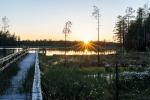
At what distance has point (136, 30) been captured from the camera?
124500 mm

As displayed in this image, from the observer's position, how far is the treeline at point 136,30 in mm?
120188

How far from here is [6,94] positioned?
16703 millimetres

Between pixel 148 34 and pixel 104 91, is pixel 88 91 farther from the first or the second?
pixel 148 34

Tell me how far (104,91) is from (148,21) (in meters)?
97.1

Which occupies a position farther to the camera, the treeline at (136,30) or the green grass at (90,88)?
the treeline at (136,30)

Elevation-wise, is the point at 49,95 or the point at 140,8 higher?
the point at 140,8

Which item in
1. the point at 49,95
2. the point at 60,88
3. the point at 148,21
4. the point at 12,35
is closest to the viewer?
the point at 49,95

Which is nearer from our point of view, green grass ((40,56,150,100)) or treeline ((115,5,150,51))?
green grass ((40,56,150,100))

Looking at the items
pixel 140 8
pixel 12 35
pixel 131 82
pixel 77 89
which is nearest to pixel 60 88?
pixel 77 89

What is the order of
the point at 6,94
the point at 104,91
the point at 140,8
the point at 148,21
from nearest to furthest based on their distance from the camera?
Answer: 1. the point at 6,94
2. the point at 104,91
3. the point at 148,21
4. the point at 140,8

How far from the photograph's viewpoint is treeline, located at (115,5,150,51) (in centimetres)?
12019

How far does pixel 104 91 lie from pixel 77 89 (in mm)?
3215

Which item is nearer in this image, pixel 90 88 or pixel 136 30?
pixel 90 88

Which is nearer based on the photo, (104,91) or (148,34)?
(104,91)
